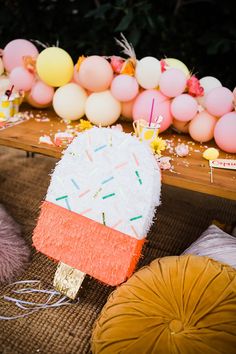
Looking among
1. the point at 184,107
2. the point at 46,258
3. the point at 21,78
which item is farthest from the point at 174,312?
the point at 21,78

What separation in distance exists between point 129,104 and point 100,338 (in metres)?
0.97

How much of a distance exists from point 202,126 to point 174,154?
182 millimetres

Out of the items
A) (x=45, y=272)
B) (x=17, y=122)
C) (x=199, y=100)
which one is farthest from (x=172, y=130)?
(x=45, y=272)

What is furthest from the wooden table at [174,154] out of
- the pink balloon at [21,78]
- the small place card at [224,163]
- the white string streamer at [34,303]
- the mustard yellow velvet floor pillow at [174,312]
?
the white string streamer at [34,303]

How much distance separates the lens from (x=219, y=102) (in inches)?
55.2

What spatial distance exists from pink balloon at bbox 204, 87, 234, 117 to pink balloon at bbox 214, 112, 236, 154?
0.03 metres

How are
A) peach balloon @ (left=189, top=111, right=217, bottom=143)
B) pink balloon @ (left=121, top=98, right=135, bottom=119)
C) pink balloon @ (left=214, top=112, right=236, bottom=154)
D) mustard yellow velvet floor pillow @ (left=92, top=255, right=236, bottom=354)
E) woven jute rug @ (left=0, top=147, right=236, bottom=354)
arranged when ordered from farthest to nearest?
pink balloon @ (left=121, top=98, right=135, bottom=119)
peach balloon @ (left=189, top=111, right=217, bottom=143)
pink balloon @ (left=214, top=112, right=236, bottom=154)
woven jute rug @ (left=0, top=147, right=236, bottom=354)
mustard yellow velvet floor pillow @ (left=92, top=255, right=236, bottom=354)

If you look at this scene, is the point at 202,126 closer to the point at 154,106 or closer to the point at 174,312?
the point at 154,106

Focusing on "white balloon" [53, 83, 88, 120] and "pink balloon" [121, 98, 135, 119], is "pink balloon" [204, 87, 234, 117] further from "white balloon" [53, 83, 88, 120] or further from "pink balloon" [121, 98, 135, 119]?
"white balloon" [53, 83, 88, 120]

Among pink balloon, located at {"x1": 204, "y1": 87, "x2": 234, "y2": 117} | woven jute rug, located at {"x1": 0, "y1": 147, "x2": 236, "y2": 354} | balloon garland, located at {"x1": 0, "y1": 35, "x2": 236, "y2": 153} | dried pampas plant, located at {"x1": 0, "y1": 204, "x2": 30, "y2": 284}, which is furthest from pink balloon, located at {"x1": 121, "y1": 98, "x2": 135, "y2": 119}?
dried pampas plant, located at {"x1": 0, "y1": 204, "x2": 30, "y2": 284}

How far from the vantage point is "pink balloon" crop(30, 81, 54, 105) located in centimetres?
167

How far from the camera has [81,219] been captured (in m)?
1.22

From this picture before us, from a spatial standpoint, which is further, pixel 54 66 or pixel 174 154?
pixel 54 66

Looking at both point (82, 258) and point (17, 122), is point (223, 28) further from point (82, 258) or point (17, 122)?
point (82, 258)
